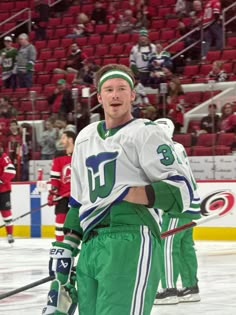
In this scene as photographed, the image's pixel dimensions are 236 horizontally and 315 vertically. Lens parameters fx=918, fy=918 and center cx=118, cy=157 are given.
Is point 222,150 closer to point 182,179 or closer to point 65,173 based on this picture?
point 65,173

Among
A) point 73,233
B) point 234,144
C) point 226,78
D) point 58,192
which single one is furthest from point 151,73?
point 73,233

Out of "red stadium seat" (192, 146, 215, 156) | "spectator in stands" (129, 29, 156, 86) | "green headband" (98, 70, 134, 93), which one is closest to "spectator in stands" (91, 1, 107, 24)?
"spectator in stands" (129, 29, 156, 86)

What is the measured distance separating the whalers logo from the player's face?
0.13 m

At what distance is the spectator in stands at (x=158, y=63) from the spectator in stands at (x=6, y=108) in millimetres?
2089

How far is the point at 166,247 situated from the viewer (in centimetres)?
628

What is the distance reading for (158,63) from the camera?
565 inches

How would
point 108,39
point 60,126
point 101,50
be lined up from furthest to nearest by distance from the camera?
1. point 108,39
2. point 101,50
3. point 60,126

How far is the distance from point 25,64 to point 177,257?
34.6 feet

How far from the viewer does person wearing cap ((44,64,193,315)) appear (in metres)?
3.11

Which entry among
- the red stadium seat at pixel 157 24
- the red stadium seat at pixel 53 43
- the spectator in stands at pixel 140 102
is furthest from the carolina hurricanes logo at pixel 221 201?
the red stadium seat at pixel 53 43

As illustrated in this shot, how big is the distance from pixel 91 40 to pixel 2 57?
1.88 meters

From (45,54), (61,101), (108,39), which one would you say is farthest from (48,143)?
(45,54)

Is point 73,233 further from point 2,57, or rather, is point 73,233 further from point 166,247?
point 2,57

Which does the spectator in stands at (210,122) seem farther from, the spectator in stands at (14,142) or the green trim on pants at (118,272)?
the green trim on pants at (118,272)
